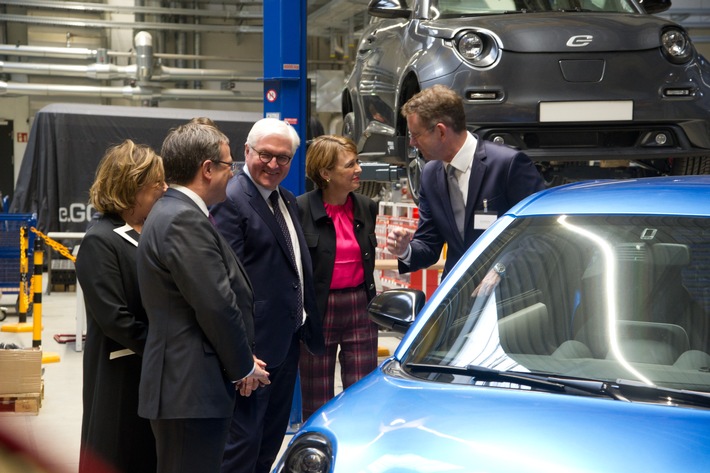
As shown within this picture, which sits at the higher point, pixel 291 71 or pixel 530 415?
pixel 291 71

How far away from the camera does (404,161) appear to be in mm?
6379

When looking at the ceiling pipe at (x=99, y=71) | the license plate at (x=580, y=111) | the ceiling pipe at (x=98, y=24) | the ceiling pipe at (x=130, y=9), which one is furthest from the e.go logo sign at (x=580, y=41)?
the ceiling pipe at (x=98, y=24)

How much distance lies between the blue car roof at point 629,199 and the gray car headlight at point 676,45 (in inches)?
111

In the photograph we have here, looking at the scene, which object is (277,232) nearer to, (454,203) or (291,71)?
(454,203)

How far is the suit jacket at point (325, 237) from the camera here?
4414 millimetres

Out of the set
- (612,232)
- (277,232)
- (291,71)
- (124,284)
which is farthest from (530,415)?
(291,71)

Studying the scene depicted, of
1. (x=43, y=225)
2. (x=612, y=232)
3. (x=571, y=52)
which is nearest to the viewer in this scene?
(x=612, y=232)

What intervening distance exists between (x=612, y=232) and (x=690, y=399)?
641mm

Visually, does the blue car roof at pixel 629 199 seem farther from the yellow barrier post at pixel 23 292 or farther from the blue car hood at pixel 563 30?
the yellow barrier post at pixel 23 292

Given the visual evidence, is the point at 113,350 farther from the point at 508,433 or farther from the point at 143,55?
the point at 143,55

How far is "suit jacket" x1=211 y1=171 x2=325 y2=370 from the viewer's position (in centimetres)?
379

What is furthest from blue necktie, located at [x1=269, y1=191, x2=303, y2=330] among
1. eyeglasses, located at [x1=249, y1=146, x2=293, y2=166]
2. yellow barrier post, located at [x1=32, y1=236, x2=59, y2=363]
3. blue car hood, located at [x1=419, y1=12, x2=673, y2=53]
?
yellow barrier post, located at [x1=32, y1=236, x2=59, y2=363]

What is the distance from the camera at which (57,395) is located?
717cm

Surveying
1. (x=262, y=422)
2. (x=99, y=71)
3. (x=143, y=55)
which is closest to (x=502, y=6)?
(x=262, y=422)
